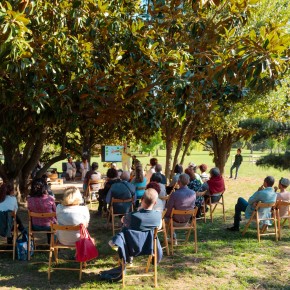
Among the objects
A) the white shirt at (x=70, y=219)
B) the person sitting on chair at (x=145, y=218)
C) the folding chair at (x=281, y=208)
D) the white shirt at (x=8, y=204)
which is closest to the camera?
the person sitting on chair at (x=145, y=218)

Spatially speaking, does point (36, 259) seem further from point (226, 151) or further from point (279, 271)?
point (226, 151)

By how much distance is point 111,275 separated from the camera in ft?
18.0

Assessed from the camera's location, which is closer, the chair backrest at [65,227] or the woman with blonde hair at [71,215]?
the chair backrest at [65,227]

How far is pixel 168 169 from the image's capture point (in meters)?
14.4

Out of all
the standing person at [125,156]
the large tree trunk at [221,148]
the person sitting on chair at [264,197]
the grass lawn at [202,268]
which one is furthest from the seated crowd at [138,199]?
the large tree trunk at [221,148]

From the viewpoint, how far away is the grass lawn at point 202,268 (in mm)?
5402

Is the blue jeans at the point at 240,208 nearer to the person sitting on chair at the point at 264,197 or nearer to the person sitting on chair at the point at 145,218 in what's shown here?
the person sitting on chair at the point at 264,197

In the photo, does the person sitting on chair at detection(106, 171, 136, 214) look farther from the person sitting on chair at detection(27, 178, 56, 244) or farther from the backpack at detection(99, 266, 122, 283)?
the backpack at detection(99, 266, 122, 283)

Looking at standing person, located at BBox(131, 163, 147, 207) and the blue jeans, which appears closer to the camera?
the blue jeans

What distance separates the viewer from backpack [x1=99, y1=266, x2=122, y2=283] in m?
5.44

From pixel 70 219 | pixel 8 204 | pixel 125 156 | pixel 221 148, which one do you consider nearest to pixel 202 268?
pixel 70 219

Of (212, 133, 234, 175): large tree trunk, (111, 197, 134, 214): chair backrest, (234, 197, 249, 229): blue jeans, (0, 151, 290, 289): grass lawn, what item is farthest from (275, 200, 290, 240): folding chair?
(212, 133, 234, 175): large tree trunk

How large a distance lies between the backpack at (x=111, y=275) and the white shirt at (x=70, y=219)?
585 millimetres

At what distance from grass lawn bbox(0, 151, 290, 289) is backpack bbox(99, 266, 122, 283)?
0.09 meters
